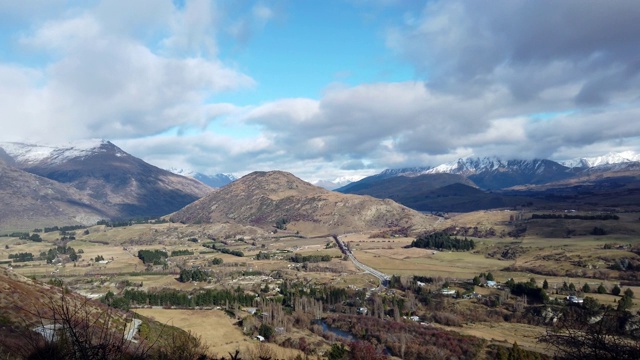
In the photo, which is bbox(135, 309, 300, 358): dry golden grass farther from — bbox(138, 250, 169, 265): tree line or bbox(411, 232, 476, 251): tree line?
bbox(411, 232, 476, 251): tree line

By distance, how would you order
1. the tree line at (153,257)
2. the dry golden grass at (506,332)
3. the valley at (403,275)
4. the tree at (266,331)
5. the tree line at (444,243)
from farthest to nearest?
the tree line at (444,243)
the tree line at (153,257)
the valley at (403,275)
the tree at (266,331)
the dry golden grass at (506,332)

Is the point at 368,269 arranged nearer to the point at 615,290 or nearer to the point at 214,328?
the point at 615,290

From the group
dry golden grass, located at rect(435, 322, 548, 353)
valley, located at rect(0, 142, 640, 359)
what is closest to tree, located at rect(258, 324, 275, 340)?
valley, located at rect(0, 142, 640, 359)

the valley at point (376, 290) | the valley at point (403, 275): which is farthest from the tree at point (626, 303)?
the valley at point (403, 275)

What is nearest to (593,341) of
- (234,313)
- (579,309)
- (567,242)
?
(579,309)

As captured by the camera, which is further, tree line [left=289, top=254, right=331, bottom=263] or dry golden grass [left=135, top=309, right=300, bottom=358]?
tree line [left=289, top=254, right=331, bottom=263]

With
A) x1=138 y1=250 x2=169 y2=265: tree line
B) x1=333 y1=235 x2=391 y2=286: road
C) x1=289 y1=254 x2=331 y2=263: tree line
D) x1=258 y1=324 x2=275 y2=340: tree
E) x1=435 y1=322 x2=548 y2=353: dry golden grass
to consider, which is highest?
x1=138 y1=250 x2=169 y2=265: tree line

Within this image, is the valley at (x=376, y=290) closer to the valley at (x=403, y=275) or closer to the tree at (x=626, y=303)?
the tree at (x=626, y=303)

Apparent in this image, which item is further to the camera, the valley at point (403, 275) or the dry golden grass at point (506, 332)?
the valley at point (403, 275)

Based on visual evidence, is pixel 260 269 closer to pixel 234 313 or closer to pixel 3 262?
pixel 234 313

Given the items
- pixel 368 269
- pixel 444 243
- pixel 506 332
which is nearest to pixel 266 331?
pixel 506 332

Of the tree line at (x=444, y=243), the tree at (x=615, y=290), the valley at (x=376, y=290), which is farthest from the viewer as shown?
the tree line at (x=444, y=243)

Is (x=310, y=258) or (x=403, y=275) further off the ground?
(x=310, y=258)
